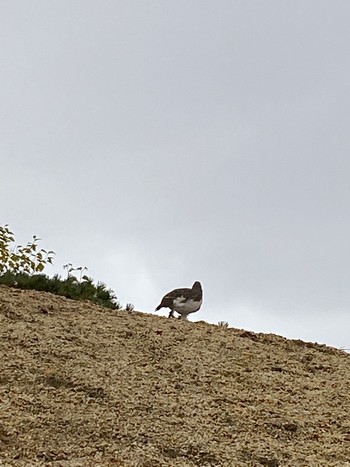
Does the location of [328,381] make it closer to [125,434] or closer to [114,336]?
[114,336]

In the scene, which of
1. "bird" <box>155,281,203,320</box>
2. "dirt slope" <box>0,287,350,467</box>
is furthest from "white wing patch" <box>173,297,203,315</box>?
"dirt slope" <box>0,287,350,467</box>

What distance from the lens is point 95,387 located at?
5.73 m

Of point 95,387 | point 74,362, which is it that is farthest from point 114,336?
point 95,387

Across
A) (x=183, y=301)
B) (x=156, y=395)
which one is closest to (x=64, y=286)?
(x=183, y=301)

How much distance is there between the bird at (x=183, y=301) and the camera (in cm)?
908

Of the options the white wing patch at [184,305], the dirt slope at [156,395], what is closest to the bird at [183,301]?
the white wing patch at [184,305]

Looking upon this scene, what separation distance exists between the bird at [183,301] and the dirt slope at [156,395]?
104 cm

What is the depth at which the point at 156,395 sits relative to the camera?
576 cm

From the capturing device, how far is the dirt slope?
489 centimetres

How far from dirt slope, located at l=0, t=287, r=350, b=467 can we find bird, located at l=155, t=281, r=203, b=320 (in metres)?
1.04

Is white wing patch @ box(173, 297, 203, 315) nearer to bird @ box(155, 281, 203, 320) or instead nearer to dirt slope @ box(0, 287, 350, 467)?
bird @ box(155, 281, 203, 320)

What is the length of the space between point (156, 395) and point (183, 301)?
11.0 feet

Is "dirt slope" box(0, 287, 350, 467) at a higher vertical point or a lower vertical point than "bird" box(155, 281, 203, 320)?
lower

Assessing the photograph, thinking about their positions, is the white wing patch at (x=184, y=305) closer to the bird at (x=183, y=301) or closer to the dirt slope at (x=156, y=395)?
the bird at (x=183, y=301)
